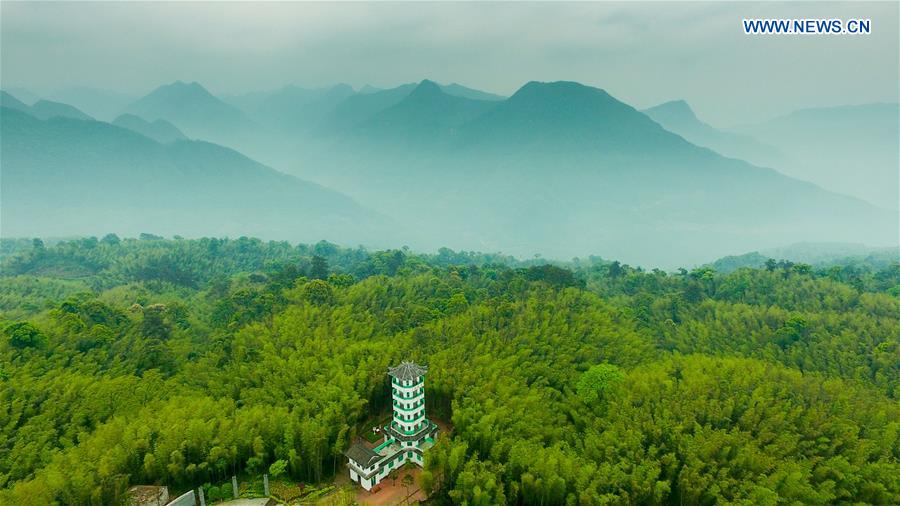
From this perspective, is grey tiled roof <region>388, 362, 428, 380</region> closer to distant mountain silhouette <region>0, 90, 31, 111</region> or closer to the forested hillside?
the forested hillside

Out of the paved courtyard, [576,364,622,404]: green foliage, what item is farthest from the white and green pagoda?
[576,364,622,404]: green foliage

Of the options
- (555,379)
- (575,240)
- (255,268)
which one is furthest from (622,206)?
(555,379)

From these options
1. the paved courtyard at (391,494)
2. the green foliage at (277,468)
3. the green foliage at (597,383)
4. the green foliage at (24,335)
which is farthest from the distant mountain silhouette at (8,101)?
the green foliage at (597,383)

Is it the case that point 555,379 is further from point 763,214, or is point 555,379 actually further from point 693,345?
point 763,214

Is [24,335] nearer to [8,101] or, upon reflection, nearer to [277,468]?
[277,468]

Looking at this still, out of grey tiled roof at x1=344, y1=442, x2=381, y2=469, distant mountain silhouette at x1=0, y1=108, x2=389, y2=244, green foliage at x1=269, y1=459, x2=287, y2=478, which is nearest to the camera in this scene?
green foliage at x1=269, y1=459, x2=287, y2=478

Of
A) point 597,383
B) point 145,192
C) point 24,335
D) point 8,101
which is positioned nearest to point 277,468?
point 597,383
